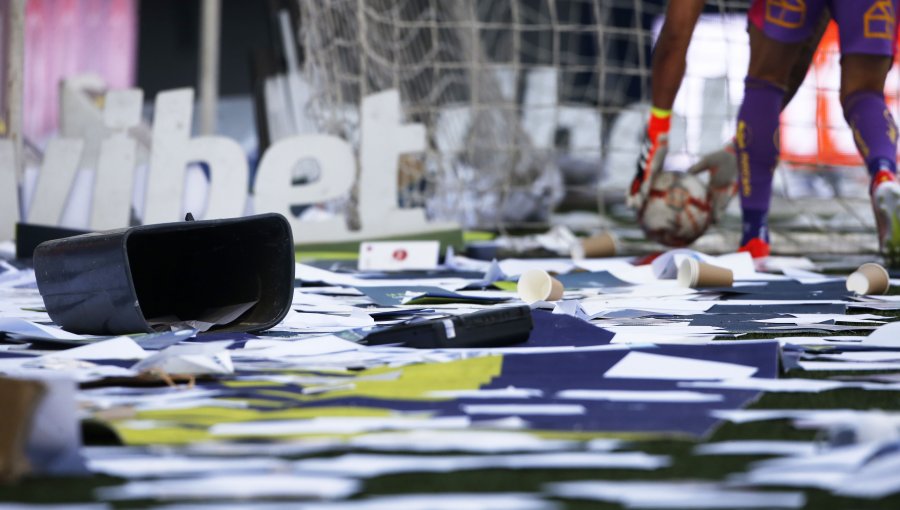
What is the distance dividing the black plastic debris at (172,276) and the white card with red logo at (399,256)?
3.97 feet

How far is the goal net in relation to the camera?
4.96 m

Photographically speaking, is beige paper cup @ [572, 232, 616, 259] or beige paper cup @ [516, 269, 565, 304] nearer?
beige paper cup @ [516, 269, 565, 304]

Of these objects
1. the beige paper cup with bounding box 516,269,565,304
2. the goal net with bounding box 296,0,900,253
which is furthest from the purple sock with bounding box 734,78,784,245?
the beige paper cup with bounding box 516,269,565,304

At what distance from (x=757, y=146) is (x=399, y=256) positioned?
1.14 meters

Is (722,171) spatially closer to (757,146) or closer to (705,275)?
(757,146)

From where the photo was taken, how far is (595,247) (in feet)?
12.8

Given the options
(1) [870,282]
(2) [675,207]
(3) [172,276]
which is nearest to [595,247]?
(2) [675,207]

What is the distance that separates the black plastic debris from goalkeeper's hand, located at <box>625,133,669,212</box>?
5.54 feet

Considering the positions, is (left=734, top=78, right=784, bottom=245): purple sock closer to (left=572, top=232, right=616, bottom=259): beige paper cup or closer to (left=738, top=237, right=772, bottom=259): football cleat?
(left=738, top=237, right=772, bottom=259): football cleat

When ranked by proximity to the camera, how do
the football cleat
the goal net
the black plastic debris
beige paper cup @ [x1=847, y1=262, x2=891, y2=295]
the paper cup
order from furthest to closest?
1. the goal net
2. the football cleat
3. the paper cup
4. beige paper cup @ [x1=847, y1=262, x2=891, y2=295]
5. the black plastic debris

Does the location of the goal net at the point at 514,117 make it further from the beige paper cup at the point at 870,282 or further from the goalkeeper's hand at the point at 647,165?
the beige paper cup at the point at 870,282

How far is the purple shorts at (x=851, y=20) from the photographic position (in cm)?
333

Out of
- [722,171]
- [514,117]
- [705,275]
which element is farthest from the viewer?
[514,117]

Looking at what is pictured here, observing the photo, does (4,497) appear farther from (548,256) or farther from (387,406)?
Answer: (548,256)
